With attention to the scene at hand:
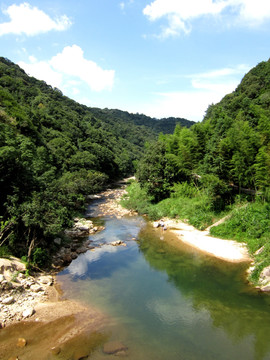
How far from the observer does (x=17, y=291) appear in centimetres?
1124

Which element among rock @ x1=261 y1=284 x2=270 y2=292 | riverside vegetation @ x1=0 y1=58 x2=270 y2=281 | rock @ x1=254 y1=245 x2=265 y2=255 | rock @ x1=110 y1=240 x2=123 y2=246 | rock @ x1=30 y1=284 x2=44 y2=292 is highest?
riverside vegetation @ x1=0 y1=58 x2=270 y2=281

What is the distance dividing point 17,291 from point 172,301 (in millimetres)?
7341

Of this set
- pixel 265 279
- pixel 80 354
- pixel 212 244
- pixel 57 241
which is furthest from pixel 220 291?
pixel 57 241

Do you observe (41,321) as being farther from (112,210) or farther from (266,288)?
(112,210)

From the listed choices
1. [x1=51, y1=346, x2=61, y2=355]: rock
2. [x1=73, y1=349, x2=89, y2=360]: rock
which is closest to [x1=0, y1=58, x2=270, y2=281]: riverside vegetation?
[x1=51, y1=346, x2=61, y2=355]: rock

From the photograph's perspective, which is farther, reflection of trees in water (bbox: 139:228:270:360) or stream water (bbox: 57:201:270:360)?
reflection of trees in water (bbox: 139:228:270:360)

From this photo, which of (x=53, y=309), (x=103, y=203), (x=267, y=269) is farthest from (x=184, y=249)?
(x=103, y=203)

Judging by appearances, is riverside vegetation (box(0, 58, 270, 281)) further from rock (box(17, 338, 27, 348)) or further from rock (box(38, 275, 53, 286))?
rock (box(17, 338, 27, 348))

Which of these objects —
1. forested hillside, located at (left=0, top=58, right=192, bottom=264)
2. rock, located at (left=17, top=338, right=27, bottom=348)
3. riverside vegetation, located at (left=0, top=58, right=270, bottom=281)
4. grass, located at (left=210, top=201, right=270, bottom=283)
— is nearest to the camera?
rock, located at (left=17, top=338, right=27, bottom=348)

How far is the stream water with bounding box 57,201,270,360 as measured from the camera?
906 centimetres

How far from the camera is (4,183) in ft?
48.4

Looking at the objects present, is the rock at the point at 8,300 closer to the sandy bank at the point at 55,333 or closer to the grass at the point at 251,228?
the sandy bank at the point at 55,333

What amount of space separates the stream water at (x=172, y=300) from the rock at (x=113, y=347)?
0.70 ft

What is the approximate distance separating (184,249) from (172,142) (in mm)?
16520
